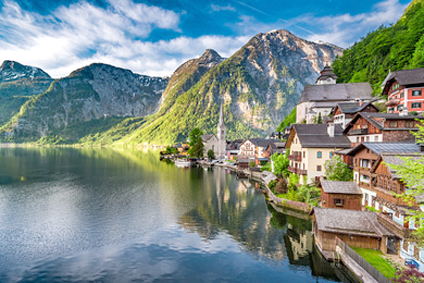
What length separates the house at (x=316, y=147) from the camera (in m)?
47.2

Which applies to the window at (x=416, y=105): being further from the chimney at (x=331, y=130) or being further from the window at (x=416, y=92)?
the chimney at (x=331, y=130)

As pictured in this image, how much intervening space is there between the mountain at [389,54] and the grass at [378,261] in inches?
2566

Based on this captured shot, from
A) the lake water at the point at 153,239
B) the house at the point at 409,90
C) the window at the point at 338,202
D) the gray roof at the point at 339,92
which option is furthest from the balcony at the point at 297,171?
the gray roof at the point at 339,92

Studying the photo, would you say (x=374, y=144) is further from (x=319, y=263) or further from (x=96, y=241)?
(x=96, y=241)

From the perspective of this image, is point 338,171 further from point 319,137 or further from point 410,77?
point 410,77

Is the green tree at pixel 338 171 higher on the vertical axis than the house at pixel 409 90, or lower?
lower

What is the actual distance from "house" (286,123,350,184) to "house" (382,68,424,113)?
16.7 metres

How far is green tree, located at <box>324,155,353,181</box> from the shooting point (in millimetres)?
40750

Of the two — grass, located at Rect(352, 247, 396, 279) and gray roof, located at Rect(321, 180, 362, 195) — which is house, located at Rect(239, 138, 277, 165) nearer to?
gray roof, located at Rect(321, 180, 362, 195)

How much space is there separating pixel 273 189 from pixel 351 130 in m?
20.7

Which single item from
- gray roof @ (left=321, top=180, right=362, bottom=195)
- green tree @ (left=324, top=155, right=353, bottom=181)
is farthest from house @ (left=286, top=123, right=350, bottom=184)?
gray roof @ (left=321, top=180, right=362, bottom=195)

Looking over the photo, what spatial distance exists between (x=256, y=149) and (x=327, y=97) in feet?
120

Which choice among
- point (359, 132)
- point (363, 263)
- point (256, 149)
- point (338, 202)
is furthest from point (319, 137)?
point (256, 149)

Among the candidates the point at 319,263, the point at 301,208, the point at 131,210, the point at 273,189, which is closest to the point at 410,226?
the point at 319,263
